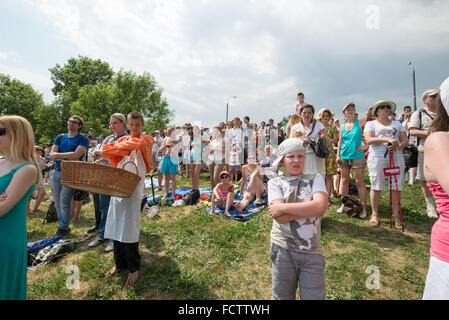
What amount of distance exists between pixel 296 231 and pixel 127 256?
2500 millimetres

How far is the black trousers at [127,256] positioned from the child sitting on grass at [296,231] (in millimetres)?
2138

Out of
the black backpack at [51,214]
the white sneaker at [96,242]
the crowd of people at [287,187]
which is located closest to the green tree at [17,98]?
the black backpack at [51,214]

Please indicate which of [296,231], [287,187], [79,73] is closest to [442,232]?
[296,231]

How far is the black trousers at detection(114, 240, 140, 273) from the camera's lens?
10.1 ft

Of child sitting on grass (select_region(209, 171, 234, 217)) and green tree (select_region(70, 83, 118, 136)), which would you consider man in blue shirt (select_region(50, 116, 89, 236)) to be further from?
green tree (select_region(70, 83, 118, 136))

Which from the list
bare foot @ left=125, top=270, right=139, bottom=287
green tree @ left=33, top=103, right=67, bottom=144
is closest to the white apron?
bare foot @ left=125, top=270, right=139, bottom=287

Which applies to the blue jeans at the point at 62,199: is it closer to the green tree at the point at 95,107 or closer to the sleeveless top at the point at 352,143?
the sleeveless top at the point at 352,143

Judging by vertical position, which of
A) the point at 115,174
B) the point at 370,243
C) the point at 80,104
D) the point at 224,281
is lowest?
the point at 224,281

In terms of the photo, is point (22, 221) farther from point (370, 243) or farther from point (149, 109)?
point (149, 109)

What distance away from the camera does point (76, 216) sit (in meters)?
5.60

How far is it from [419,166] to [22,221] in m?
7.09

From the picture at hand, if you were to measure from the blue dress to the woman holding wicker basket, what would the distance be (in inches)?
43.2

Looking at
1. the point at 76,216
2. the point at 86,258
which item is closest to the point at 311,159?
the point at 86,258

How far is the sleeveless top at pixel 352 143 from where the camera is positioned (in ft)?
16.4
